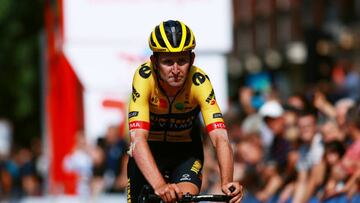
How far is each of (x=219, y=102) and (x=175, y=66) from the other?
41.5 feet

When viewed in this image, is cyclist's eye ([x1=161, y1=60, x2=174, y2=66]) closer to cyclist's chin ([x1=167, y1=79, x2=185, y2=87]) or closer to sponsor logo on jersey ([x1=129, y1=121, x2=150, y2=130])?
cyclist's chin ([x1=167, y1=79, x2=185, y2=87])

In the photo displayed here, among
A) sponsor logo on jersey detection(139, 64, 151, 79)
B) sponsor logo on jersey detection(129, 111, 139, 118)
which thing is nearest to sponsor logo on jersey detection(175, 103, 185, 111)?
sponsor logo on jersey detection(139, 64, 151, 79)

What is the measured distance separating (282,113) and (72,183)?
9.09 m

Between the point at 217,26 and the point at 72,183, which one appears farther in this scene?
the point at 72,183

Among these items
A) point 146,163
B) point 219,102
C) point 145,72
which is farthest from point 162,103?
point 219,102

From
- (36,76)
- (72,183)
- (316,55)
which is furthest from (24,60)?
(316,55)

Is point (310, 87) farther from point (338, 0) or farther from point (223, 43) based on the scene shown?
point (338, 0)

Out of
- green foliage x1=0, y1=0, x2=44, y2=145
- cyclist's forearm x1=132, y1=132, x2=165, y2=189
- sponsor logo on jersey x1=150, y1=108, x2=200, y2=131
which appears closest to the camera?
cyclist's forearm x1=132, y1=132, x2=165, y2=189

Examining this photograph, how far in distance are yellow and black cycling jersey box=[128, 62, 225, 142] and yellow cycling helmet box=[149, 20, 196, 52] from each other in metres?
0.50

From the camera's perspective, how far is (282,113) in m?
17.5

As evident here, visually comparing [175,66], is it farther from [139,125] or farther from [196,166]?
[196,166]

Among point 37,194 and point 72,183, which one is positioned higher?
point 72,183

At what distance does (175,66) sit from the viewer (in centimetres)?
1047

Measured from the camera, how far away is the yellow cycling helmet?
10352 millimetres
